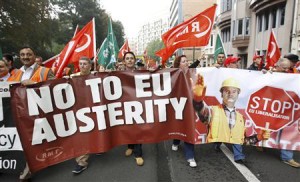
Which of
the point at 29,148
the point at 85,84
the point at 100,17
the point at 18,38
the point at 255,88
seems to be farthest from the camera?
the point at 100,17

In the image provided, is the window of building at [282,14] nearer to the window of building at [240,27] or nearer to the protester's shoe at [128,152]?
the window of building at [240,27]

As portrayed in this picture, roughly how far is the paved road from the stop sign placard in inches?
27.1

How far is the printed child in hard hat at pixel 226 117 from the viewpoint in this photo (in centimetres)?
448

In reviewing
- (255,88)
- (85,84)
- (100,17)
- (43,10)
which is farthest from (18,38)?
(100,17)

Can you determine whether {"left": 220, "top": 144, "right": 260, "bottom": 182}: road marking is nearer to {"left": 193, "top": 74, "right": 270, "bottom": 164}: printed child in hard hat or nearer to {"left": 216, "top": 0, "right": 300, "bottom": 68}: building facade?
{"left": 193, "top": 74, "right": 270, "bottom": 164}: printed child in hard hat

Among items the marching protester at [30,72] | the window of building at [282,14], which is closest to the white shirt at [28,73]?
the marching protester at [30,72]

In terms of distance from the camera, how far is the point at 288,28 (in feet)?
62.7

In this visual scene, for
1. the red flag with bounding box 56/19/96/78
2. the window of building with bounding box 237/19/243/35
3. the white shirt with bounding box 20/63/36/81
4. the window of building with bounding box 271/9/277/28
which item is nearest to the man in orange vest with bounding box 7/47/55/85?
the white shirt with bounding box 20/63/36/81

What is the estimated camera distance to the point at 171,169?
438cm

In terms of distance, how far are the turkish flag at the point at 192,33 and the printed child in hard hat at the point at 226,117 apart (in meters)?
1.82

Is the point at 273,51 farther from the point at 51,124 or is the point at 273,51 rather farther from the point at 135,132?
the point at 51,124

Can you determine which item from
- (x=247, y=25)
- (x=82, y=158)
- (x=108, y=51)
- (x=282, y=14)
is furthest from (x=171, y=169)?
(x=247, y=25)

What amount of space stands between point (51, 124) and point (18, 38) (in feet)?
57.3

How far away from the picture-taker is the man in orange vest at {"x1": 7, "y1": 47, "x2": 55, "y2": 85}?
4.16 meters
